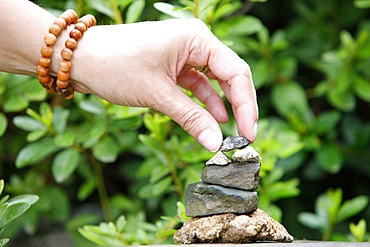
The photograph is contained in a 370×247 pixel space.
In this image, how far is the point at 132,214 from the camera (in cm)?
338

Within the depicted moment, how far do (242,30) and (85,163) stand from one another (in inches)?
43.7

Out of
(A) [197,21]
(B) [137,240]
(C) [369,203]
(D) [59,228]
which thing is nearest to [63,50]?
(A) [197,21]

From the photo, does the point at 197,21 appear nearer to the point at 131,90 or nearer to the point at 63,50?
the point at 131,90

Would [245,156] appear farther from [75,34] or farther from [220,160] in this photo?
[75,34]

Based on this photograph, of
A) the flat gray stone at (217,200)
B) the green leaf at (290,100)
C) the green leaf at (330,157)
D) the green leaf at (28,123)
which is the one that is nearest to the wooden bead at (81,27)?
the flat gray stone at (217,200)

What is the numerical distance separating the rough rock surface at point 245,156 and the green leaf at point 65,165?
1006mm

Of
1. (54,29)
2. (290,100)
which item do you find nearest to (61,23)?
(54,29)

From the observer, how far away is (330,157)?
10.7 feet

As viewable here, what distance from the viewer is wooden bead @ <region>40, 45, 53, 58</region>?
2.02 m

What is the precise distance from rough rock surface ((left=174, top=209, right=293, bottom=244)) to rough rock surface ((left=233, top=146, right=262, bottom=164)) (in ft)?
0.55

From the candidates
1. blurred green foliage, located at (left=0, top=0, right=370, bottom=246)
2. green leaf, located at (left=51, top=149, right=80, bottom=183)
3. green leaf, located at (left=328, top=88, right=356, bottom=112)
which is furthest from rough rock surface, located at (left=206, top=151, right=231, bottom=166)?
green leaf, located at (left=328, top=88, right=356, bottom=112)

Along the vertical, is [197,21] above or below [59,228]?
above

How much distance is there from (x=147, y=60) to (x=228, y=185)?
0.47 meters

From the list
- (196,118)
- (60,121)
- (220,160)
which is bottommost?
(60,121)
